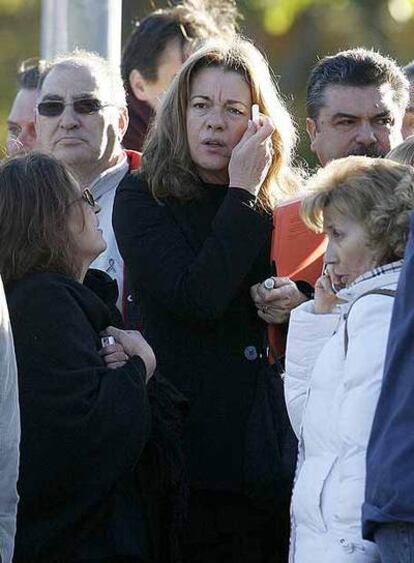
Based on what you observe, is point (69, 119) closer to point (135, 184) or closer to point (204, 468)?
point (135, 184)


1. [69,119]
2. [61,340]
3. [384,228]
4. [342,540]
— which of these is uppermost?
[69,119]

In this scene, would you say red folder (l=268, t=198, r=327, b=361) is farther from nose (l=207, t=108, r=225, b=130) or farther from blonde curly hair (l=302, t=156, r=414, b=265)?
blonde curly hair (l=302, t=156, r=414, b=265)

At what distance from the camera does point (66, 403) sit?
4.53m

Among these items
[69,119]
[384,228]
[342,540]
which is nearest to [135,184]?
[69,119]

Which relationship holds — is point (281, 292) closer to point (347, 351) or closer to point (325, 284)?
point (325, 284)

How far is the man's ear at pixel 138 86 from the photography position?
286 inches

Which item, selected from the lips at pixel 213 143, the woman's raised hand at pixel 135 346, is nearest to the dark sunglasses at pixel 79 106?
the lips at pixel 213 143

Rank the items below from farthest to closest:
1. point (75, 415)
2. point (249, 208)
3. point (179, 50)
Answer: point (179, 50) < point (249, 208) < point (75, 415)

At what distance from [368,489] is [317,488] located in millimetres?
458

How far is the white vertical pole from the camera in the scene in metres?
7.18

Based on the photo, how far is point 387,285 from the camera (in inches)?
163

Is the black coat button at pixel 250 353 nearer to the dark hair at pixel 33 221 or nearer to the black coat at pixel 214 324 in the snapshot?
the black coat at pixel 214 324

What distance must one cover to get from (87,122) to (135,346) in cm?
152

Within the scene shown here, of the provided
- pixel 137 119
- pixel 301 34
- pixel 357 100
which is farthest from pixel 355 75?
pixel 301 34
